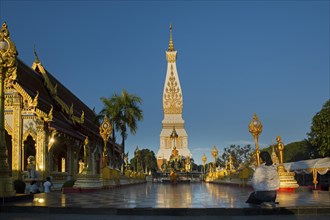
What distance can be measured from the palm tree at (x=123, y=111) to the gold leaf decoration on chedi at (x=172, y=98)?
206 ft

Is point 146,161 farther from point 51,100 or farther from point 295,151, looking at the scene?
point 51,100

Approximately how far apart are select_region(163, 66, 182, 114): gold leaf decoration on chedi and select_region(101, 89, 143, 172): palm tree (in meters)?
62.8

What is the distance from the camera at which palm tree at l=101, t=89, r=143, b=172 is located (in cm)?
3481

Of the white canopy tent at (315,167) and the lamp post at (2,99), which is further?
the white canopy tent at (315,167)

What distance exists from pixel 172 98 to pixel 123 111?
63.8 meters

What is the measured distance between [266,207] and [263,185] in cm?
86

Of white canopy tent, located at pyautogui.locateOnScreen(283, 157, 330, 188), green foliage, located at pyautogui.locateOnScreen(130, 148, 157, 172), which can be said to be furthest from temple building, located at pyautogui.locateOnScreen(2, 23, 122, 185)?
green foliage, located at pyautogui.locateOnScreen(130, 148, 157, 172)

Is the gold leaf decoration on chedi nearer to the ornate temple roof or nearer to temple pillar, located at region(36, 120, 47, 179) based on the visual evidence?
the ornate temple roof

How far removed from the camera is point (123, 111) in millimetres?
35562

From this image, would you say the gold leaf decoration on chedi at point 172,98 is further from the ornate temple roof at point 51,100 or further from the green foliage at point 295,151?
the ornate temple roof at point 51,100

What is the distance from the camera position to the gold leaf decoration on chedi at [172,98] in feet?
324

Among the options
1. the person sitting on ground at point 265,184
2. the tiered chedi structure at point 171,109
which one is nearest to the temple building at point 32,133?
the person sitting on ground at point 265,184

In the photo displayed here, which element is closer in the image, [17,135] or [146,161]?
[17,135]

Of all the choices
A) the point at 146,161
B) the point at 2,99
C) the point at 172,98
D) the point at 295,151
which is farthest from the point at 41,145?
the point at 172,98
